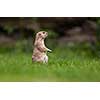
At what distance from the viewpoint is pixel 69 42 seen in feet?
52.0

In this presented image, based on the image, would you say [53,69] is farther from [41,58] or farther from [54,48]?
[54,48]

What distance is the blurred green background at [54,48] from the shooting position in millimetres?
12039

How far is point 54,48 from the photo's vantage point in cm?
1500

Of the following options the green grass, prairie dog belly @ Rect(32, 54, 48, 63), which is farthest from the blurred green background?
prairie dog belly @ Rect(32, 54, 48, 63)

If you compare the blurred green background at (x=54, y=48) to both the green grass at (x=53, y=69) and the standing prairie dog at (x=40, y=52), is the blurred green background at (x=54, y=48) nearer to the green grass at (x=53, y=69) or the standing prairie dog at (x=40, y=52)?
the green grass at (x=53, y=69)

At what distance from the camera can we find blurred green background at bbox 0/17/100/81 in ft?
39.5

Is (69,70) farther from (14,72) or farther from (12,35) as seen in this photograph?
(12,35)

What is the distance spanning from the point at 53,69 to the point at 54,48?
284 cm

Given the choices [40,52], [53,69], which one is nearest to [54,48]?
[40,52]

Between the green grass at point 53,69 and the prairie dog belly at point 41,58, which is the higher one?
the prairie dog belly at point 41,58

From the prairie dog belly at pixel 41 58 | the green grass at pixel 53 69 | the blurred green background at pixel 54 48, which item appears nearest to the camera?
the green grass at pixel 53 69

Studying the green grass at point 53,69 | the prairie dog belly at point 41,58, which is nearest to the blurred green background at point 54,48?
the green grass at point 53,69

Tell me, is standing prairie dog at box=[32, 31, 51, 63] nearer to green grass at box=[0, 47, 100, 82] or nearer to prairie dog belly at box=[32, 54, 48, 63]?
prairie dog belly at box=[32, 54, 48, 63]
